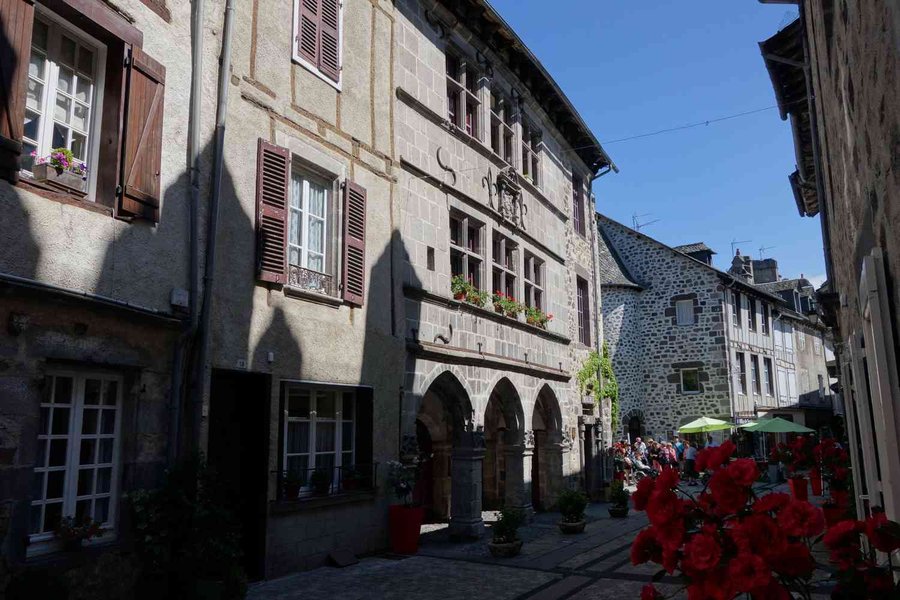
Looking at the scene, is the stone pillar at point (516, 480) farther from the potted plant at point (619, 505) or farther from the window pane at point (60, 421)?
the window pane at point (60, 421)

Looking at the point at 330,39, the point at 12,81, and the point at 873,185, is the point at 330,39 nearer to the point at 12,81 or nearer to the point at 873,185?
the point at 12,81

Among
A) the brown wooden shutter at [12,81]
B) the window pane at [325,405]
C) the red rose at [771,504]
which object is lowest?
the red rose at [771,504]

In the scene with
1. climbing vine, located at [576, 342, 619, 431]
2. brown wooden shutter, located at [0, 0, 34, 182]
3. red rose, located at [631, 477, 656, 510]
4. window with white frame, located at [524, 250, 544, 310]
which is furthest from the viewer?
climbing vine, located at [576, 342, 619, 431]

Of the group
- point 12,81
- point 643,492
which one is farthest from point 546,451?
point 643,492

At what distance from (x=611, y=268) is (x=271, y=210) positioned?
21.7m

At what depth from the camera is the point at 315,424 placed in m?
8.72

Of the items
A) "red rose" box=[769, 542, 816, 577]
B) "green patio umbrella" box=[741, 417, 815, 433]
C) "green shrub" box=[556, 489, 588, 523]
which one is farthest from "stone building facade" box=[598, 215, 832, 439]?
"red rose" box=[769, 542, 816, 577]

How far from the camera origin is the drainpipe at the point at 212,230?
22.2 ft

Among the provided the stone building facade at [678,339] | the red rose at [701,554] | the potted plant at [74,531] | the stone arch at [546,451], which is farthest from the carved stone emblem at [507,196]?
the stone building facade at [678,339]

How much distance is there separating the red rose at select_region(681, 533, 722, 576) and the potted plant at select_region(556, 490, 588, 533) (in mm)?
9925

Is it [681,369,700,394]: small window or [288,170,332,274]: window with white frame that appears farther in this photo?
[681,369,700,394]: small window

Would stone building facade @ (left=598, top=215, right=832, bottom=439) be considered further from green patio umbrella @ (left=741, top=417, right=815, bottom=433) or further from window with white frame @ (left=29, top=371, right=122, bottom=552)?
window with white frame @ (left=29, top=371, right=122, bottom=552)

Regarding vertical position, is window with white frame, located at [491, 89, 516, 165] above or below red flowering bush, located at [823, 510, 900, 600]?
above

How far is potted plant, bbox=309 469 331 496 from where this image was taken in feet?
27.5
